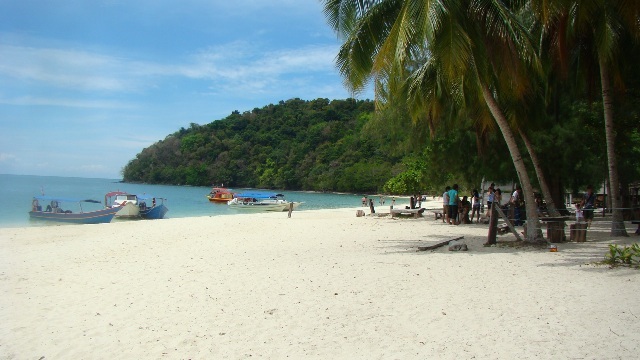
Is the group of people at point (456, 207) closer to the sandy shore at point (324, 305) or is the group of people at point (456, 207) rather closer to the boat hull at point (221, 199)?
the sandy shore at point (324, 305)

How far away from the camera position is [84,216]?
3086 centimetres

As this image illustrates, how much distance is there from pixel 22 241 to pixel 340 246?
1089cm

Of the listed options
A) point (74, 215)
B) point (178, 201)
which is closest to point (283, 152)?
point (178, 201)

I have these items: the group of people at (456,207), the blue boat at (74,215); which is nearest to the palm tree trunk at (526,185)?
the group of people at (456,207)

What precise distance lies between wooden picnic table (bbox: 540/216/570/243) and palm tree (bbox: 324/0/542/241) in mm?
613

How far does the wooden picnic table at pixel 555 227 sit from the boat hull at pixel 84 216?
26256 mm

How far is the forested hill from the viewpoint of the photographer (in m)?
84.8

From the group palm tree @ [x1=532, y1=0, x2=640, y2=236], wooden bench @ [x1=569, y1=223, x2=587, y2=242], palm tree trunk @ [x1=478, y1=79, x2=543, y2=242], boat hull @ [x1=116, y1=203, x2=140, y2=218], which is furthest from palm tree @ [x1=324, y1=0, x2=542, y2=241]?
boat hull @ [x1=116, y1=203, x2=140, y2=218]

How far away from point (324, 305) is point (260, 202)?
41.7 m

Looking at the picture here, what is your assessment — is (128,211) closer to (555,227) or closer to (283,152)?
(555,227)

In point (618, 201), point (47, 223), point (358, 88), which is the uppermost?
point (358, 88)

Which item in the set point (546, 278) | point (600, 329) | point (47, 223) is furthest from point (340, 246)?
point (47, 223)

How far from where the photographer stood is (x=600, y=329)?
5.41m

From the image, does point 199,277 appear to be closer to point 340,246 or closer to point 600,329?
point 340,246
